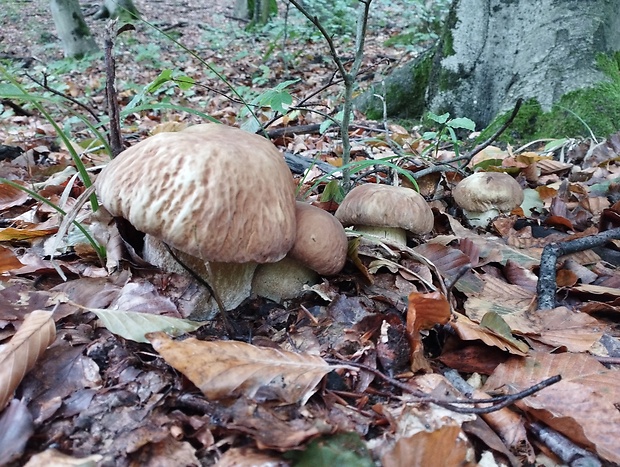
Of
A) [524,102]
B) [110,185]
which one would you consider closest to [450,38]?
[524,102]

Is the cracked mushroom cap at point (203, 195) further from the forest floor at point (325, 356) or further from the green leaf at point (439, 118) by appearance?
the green leaf at point (439, 118)

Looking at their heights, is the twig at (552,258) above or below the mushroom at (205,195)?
below

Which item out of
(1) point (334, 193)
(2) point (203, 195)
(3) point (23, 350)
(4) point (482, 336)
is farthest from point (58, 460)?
(1) point (334, 193)

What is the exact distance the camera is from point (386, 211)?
2.02m

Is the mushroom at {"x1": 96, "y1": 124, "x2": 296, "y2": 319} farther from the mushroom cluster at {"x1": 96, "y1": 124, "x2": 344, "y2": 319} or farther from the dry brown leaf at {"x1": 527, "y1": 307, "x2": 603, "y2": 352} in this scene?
the dry brown leaf at {"x1": 527, "y1": 307, "x2": 603, "y2": 352}

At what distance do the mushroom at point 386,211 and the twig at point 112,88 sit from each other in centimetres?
103

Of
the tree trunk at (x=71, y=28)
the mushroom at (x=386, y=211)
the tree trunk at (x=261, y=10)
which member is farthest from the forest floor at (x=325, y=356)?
the tree trunk at (x=261, y=10)

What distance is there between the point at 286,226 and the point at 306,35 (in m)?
10.7

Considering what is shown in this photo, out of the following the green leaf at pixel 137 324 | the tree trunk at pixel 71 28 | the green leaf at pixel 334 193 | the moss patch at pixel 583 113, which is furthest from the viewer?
the tree trunk at pixel 71 28

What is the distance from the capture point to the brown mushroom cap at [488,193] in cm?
264

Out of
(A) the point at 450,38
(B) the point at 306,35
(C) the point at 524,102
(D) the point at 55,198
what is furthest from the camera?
(B) the point at 306,35

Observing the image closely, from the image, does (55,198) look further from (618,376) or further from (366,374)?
(618,376)

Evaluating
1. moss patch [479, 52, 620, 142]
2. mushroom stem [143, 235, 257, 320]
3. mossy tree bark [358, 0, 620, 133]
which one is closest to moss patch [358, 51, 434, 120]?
mossy tree bark [358, 0, 620, 133]

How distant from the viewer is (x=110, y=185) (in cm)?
135
